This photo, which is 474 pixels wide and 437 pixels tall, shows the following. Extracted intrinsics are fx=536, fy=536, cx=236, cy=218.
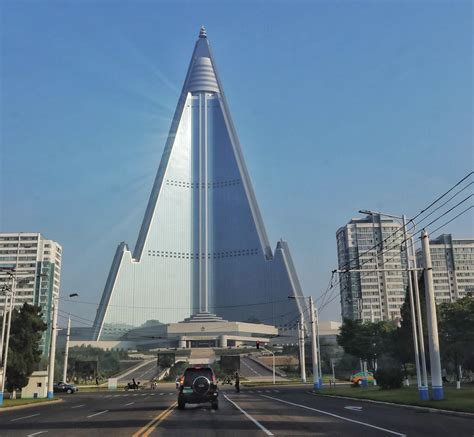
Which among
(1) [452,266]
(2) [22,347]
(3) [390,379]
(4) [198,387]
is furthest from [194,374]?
(1) [452,266]

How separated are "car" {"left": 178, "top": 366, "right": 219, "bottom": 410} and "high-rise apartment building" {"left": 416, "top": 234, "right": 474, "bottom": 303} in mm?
165519

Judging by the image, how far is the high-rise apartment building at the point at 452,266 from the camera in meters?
180

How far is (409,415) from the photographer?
2316 cm

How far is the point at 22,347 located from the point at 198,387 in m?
30.3

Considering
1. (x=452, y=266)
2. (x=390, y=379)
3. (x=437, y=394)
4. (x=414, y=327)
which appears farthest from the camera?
(x=452, y=266)

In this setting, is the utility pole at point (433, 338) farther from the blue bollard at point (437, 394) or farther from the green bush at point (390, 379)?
the green bush at point (390, 379)

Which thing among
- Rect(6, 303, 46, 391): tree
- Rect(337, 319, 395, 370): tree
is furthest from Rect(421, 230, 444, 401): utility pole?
Rect(337, 319, 395, 370): tree

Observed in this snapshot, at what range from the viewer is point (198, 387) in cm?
2767

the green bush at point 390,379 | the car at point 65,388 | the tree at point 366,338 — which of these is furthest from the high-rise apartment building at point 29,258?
the green bush at point 390,379

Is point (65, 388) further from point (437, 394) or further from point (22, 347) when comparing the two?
point (437, 394)

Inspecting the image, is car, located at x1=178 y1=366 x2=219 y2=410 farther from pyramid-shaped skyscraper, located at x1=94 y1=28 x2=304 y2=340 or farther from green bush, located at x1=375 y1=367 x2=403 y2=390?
pyramid-shaped skyscraper, located at x1=94 y1=28 x2=304 y2=340

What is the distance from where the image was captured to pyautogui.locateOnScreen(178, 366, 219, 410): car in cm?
2756

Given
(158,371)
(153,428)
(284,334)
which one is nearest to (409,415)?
(153,428)

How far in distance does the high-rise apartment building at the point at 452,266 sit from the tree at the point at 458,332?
12121cm
